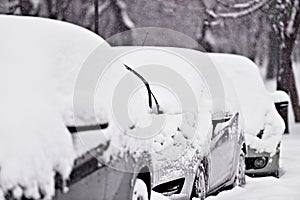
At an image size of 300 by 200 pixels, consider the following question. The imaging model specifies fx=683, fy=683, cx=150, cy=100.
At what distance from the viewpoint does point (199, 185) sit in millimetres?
6922

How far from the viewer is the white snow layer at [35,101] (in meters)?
3.82

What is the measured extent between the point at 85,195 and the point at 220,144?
11.5 ft

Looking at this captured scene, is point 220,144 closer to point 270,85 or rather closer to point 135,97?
point 135,97

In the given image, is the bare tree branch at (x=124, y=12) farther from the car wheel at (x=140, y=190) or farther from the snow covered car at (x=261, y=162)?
the car wheel at (x=140, y=190)

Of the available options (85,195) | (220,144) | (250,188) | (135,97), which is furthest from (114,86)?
(250,188)

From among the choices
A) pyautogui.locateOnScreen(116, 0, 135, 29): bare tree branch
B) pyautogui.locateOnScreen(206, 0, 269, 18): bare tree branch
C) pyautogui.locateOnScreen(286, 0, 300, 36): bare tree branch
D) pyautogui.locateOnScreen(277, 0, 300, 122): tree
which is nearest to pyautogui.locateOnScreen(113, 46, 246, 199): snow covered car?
pyautogui.locateOnScreen(277, 0, 300, 122): tree

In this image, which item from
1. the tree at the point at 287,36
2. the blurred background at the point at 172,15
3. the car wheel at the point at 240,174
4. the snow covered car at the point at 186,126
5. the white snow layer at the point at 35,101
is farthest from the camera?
Answer: the blurred background at the point at 172,15

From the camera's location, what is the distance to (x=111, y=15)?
82.9ft

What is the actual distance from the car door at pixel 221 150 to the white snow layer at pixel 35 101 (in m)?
2.81

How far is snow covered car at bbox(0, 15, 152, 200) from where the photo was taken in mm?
3840

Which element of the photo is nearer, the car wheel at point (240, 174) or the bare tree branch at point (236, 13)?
the car wheel at point (240, 174)

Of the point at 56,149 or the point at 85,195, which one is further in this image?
the point at 85,195

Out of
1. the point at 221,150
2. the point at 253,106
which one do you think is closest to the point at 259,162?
the point at 253,106

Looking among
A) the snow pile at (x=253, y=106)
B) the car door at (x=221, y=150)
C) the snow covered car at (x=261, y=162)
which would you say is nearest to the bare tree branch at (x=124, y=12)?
the snow pile at (x=253, y=106)
